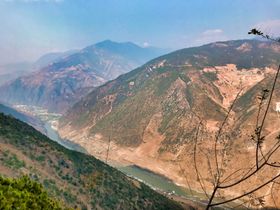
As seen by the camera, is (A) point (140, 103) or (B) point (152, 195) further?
(A) point (140, 103)

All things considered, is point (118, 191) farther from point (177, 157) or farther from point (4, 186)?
point (177, 157)

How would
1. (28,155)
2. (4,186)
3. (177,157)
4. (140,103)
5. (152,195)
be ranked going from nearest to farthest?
(4,186), (28,155), (152,195), (177,157), (140,103)

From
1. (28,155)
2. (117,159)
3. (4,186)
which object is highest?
(4,186)

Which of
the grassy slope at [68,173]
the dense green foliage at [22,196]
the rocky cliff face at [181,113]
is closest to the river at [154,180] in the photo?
the rocky cliff face at [181,113]

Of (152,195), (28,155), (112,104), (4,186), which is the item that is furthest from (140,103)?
(4,186)

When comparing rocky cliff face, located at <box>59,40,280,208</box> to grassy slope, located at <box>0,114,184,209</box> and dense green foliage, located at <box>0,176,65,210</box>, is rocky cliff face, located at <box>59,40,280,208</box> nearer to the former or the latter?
grassy slope, located at <box>0,114,184,209</box>

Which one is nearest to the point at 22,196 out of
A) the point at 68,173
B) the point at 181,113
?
the point at 68,173

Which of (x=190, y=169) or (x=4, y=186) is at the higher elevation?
(x=4, y=186)
